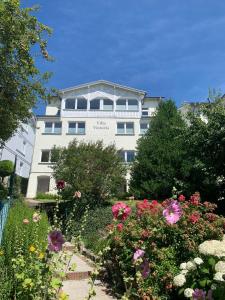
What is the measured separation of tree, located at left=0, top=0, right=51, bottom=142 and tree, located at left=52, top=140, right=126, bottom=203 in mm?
3500

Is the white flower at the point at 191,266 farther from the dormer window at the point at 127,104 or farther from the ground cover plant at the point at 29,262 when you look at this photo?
the dormer window at the point at 127,104

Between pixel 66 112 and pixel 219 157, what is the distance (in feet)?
82.6

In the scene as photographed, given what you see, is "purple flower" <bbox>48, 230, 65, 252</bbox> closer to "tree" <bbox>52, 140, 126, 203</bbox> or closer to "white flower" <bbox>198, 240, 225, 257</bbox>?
"white flower" <bbox>198, 240, 225, 257</bbox>

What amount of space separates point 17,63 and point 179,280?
11.3 m

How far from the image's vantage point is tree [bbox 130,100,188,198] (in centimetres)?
2216

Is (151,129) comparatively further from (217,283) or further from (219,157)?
(217,283)

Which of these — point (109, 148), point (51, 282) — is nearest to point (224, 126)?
point (109, 148)

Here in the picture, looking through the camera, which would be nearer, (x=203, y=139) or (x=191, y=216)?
(x=191, y=216)

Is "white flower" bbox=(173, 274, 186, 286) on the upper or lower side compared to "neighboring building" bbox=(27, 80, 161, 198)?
lower

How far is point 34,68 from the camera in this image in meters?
14.4

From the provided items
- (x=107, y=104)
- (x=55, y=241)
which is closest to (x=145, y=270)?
(x=55, y=241)

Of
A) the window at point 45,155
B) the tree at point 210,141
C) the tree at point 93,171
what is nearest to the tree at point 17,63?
the tree at point 93,171

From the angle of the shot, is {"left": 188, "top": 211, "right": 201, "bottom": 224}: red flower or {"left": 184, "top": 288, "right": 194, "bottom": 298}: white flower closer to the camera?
{"left": 184, "top": 288, "right": 194, "bottom": 298}: white flower

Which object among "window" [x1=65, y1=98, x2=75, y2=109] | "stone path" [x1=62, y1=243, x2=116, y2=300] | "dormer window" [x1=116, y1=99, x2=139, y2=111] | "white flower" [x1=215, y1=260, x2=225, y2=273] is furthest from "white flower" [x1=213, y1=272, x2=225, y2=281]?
"window" [x1=65, y1=98, x2=75, y2=109]
